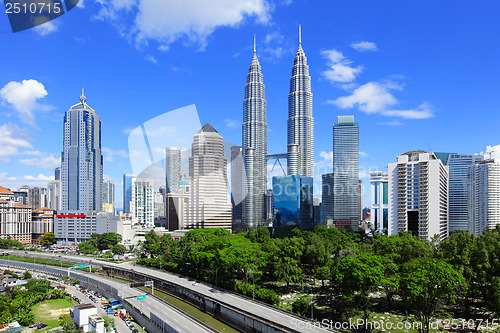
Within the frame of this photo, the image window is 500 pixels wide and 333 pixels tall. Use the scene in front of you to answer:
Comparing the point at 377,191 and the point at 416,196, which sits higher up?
the point at 416,196

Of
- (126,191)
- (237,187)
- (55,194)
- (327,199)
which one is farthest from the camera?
(126,191)

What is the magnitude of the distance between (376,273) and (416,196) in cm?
2628

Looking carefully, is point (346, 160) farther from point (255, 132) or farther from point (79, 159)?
point (79, 159)

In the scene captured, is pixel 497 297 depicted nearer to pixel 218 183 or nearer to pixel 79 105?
pixel 218 183

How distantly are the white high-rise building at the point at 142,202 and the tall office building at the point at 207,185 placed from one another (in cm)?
2739

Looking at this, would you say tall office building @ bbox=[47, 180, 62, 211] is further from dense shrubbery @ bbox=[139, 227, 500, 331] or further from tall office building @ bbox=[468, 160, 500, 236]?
tall office building @ bbox=[468, 160, 500, 236]

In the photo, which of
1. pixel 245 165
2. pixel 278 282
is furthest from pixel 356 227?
pixel 278 282

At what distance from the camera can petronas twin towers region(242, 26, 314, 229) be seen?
97062 mm

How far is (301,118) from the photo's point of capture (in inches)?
3905

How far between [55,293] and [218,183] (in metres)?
39.6

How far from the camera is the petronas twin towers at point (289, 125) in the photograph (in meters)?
97.1

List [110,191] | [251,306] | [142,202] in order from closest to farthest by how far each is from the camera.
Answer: [251,306] < [142,202] < [110,191]

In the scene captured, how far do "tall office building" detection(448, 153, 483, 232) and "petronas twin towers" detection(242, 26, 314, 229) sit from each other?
125 feet

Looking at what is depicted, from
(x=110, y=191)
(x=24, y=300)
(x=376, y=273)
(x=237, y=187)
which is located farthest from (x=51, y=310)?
(x=110, y=191)
